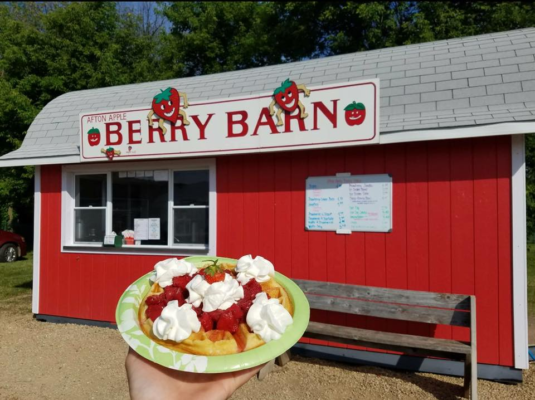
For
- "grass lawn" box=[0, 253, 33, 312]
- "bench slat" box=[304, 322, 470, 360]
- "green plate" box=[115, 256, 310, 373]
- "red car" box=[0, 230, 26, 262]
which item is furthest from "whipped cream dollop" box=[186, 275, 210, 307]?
"red car" box=[0, 230, 26, 262]

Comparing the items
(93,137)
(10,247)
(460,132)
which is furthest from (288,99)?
(10,247)

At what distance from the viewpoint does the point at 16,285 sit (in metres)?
10.4

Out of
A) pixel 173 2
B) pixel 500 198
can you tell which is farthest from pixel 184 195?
pixel 173 2

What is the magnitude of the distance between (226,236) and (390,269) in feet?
7.37

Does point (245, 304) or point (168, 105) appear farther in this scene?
point (168, 105)

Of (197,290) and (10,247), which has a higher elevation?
(197,290)

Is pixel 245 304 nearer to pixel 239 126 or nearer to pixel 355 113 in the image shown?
pixel 355 113

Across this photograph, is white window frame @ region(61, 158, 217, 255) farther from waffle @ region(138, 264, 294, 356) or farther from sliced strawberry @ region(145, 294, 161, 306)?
waffle @ region(138, 264, 294, 356)

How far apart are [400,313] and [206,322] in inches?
138

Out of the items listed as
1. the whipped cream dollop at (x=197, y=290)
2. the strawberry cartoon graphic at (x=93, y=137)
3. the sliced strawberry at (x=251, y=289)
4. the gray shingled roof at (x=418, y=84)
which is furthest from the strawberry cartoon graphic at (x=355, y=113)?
the strawberry cartoon graphic at (x=93, y=137)

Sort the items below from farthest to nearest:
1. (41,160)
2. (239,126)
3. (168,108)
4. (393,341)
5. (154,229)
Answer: (41,160) → (154,229) → (168,108) → (239,126) → (393,341)

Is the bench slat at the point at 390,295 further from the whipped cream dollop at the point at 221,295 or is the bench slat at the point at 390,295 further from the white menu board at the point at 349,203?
the whipped cream dollop at the point at 221,295

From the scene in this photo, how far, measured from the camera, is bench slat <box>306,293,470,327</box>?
444cm

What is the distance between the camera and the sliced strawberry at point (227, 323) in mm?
1700
